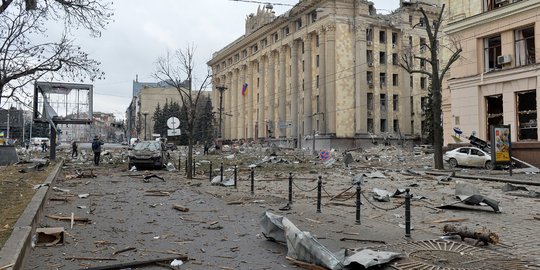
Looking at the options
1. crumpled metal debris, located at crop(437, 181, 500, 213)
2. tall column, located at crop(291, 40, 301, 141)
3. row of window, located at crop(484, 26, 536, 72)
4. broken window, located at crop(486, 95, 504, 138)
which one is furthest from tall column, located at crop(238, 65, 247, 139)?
crumpled metal debris, located at crop(437, 181, 500, 213)

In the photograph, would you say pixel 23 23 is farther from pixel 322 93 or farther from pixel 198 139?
pixel 198 139

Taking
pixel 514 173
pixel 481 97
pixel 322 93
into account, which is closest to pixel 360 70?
pixel 322 93

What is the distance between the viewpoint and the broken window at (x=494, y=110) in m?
27.3

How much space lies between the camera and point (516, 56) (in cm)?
2627

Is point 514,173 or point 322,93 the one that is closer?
point 514,173

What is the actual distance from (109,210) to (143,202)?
1.49 metres

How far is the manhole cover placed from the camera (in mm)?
5660

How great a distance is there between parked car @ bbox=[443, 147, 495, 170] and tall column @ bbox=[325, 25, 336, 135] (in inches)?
1195

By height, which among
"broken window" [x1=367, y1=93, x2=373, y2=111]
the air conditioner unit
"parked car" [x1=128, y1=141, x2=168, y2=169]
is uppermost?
"broken window" [x1=367, y1=93, x2=373, y2=111]

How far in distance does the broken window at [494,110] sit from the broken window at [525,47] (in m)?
2.59

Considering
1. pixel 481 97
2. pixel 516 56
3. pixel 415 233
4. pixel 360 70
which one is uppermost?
pixel 360 70

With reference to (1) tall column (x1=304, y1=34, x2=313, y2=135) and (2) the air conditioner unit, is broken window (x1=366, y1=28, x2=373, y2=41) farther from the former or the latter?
(2) the air conditioner unit

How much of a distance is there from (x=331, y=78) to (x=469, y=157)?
33724 mm

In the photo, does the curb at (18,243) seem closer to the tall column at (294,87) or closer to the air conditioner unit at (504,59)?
the air conditioner unit at (504,59)
